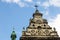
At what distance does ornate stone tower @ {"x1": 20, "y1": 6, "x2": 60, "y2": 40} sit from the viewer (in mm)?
84750

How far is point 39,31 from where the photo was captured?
86.3 m

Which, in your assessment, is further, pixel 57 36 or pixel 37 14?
pixel 37 14

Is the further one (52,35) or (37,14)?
(37,14)

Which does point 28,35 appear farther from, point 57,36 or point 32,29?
point 57,36

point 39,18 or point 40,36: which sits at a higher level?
point 39,18

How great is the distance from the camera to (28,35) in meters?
85.3

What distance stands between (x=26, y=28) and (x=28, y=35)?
2961 mm

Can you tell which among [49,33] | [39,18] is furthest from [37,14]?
[49,33]

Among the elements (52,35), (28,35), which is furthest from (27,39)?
(52,35)

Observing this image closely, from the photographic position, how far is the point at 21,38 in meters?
84.2

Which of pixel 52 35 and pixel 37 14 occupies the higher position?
pixel 37 14

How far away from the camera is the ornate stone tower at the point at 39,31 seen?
84.8m

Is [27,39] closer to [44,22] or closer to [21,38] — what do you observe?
[21,38]

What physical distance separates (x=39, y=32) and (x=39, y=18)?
17.1 feet
